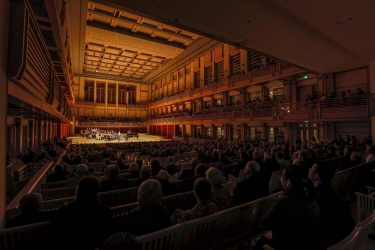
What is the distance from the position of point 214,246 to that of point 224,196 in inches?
24.6

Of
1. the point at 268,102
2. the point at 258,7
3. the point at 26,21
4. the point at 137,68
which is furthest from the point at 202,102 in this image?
the point at 26,21

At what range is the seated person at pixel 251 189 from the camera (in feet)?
10.7

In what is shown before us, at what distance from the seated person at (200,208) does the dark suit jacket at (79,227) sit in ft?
2.61

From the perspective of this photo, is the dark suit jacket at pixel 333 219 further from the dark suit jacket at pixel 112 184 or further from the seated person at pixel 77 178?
the seated person at pixel 77 178

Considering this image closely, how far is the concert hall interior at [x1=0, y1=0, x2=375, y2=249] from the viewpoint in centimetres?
221

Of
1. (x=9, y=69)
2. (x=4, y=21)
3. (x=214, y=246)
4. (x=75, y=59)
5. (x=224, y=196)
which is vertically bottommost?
(x=214, y=246)

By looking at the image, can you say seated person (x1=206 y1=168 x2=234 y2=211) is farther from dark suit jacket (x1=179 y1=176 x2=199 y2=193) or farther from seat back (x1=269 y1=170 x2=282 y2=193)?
seat back (x1=269 y1=170 x2=282 y2=193)

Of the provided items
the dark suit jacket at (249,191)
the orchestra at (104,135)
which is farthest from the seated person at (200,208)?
the orchestra at (104,135)

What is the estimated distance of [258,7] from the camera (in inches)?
269

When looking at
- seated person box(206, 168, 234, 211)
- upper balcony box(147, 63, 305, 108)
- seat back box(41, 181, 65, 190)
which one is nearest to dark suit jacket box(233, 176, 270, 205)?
seated person box(206, 168, 234, 211)

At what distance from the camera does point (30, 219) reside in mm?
2324

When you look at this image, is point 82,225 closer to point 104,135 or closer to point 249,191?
point 249,191

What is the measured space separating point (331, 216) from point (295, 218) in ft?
1.88

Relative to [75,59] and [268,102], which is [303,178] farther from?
[75,59]
